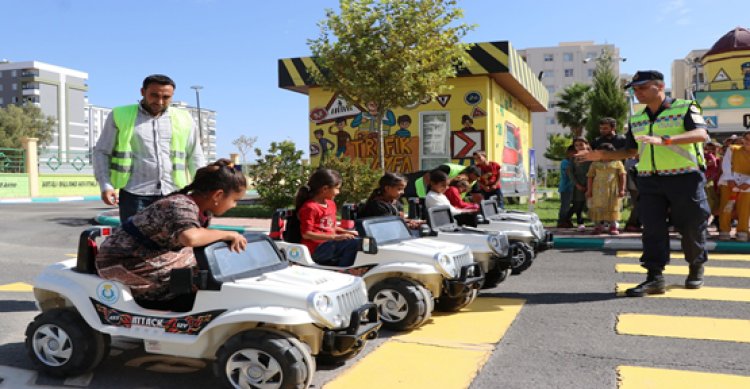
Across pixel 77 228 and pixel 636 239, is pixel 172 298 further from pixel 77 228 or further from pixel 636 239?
pixel 77 228

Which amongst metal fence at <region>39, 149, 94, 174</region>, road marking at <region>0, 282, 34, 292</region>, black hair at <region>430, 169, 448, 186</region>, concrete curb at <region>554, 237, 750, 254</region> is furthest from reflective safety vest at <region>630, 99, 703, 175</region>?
metal fence at <region>39, 149, 94, 174</region>

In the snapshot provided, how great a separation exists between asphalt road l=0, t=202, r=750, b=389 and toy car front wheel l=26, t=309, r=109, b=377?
9 cm

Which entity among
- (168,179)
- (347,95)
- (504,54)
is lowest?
(168,179)

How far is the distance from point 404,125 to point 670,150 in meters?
15.1

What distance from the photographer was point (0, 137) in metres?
71.8

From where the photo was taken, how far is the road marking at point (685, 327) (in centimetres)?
483

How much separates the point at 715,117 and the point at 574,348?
39.0 metres

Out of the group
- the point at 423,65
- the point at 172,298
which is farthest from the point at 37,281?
the point at 423,65

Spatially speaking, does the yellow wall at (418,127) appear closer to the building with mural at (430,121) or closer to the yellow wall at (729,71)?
the building with mural at (430,121)

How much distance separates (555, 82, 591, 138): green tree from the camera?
51156 mm

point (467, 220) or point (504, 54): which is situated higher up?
point (504, 54)

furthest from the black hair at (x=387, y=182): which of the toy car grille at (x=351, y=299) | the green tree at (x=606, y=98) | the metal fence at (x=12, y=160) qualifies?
the green tree at (x=606, y=98)

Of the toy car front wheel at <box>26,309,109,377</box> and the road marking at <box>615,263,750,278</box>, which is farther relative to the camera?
the road marking at <box>615,263,750,278</box>

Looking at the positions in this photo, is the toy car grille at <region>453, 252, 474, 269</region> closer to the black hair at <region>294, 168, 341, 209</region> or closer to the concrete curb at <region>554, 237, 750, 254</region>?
the black hair at <region>294, 168, 341, 209</region>
